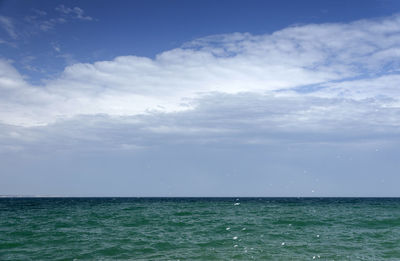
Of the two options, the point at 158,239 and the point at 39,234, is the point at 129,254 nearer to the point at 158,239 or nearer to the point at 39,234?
the point at 158,239

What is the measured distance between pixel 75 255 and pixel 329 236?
16.5 meters

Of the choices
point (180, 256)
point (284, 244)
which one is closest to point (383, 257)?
point (284, 244)

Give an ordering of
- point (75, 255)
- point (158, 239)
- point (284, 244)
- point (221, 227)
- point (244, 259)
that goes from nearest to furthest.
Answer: point (244, 259) → point (75, 255) → point (284, 244) → point (158, 239) → point (221, 227)

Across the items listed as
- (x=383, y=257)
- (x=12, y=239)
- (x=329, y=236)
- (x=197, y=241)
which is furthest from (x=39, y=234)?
(x=383, y=257)

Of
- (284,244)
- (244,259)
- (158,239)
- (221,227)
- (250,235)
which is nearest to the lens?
(244,259)

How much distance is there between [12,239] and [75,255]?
744 centimetres

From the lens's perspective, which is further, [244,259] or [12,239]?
[12,239]

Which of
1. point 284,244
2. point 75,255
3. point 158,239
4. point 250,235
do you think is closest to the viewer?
point 75,255

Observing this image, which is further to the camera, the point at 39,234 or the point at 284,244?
the point at 39,234

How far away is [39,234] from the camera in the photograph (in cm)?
2262

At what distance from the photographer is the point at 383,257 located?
51.5 feet

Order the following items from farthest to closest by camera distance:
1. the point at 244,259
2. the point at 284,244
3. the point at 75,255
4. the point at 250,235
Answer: the point at 250,235 < the point at 284,244 < the point at 75,255 < the point at 244,259

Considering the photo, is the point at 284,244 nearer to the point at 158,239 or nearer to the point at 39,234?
the point at 158,239

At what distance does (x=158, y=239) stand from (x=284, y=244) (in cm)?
808
